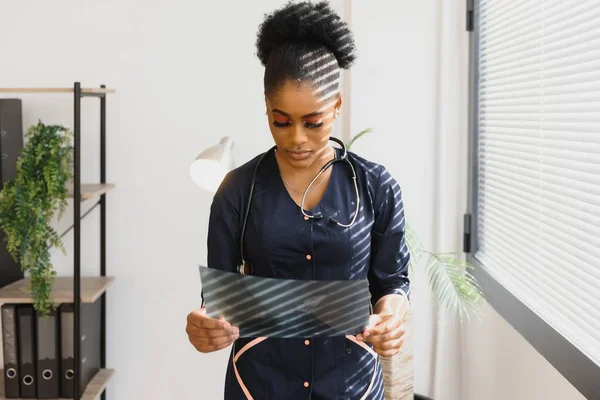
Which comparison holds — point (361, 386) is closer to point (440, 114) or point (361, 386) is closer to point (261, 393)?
point (261, 393)

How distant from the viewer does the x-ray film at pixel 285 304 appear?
1.07m

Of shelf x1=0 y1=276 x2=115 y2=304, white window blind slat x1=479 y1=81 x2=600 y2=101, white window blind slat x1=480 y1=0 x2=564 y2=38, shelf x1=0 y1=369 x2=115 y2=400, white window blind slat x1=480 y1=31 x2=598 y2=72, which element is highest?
white window blind slat x1=480 y1=0 x2=564 y2=38

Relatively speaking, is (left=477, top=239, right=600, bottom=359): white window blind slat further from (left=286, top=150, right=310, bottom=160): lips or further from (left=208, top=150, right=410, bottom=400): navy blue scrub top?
(left=286, top=150, right=310, bottom=160): lips

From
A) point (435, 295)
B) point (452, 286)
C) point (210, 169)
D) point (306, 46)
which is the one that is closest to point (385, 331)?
point (306, 46)

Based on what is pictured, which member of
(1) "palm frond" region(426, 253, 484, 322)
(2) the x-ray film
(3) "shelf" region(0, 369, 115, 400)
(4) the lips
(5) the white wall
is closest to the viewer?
(2) the x-ray film

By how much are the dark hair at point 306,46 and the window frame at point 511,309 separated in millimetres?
755

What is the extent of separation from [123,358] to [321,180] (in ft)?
5.87

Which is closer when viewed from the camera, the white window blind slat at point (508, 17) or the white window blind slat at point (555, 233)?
the white window blind slat at point (555, 233)

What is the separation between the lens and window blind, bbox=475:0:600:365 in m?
1.46

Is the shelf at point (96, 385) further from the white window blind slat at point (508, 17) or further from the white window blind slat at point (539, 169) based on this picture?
the white window blind slat at point (508, 17)

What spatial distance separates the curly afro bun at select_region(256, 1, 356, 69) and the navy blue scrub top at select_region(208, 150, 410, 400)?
21 centimetres

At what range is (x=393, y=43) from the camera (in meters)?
2.55

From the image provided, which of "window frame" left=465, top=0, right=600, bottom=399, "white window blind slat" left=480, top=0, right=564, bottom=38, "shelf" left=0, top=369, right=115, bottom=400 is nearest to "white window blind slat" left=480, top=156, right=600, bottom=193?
"window frame" left=465, top=0, right=600, bottom=399

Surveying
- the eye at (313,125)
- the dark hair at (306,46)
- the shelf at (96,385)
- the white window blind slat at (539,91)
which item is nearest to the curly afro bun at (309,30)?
the dark hair at (306,46)
